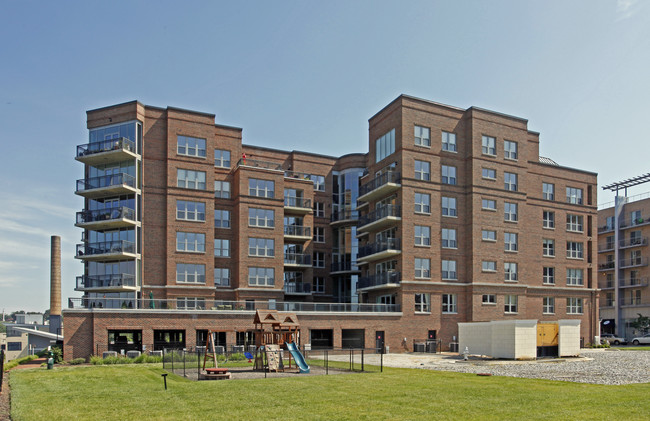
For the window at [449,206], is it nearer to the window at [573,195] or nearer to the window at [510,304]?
the window at [510,304]

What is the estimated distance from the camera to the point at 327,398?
19484mm

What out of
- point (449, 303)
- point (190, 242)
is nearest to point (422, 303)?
point (449, 303)

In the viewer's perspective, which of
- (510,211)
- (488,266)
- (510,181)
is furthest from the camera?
(510,181)

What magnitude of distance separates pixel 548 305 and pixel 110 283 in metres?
41.2

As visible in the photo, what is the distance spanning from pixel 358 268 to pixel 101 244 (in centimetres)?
2598

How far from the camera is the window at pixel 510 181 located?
56472 millimetres

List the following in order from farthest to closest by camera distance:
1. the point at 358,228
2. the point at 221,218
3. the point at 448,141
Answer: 1. the point at 358,228
2. the point at 221,218
3. the point at 448,141

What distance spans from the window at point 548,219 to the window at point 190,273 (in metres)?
34.0

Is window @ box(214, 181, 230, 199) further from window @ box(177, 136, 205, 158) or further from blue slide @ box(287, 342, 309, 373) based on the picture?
blue slide @ box(287, 342, 309, 373)

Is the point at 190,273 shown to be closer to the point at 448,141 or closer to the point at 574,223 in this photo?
the point at 448,141

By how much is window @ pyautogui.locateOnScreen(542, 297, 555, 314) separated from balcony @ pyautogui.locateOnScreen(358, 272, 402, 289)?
55.2 feet

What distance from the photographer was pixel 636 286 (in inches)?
3196

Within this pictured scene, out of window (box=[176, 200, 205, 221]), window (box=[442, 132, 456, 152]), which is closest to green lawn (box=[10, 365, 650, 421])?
window (box=[176, 200, 205, 221])

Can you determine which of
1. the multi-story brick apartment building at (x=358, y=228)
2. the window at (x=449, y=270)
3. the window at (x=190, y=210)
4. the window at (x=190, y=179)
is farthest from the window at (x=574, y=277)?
the window at (x=190, y=179)
